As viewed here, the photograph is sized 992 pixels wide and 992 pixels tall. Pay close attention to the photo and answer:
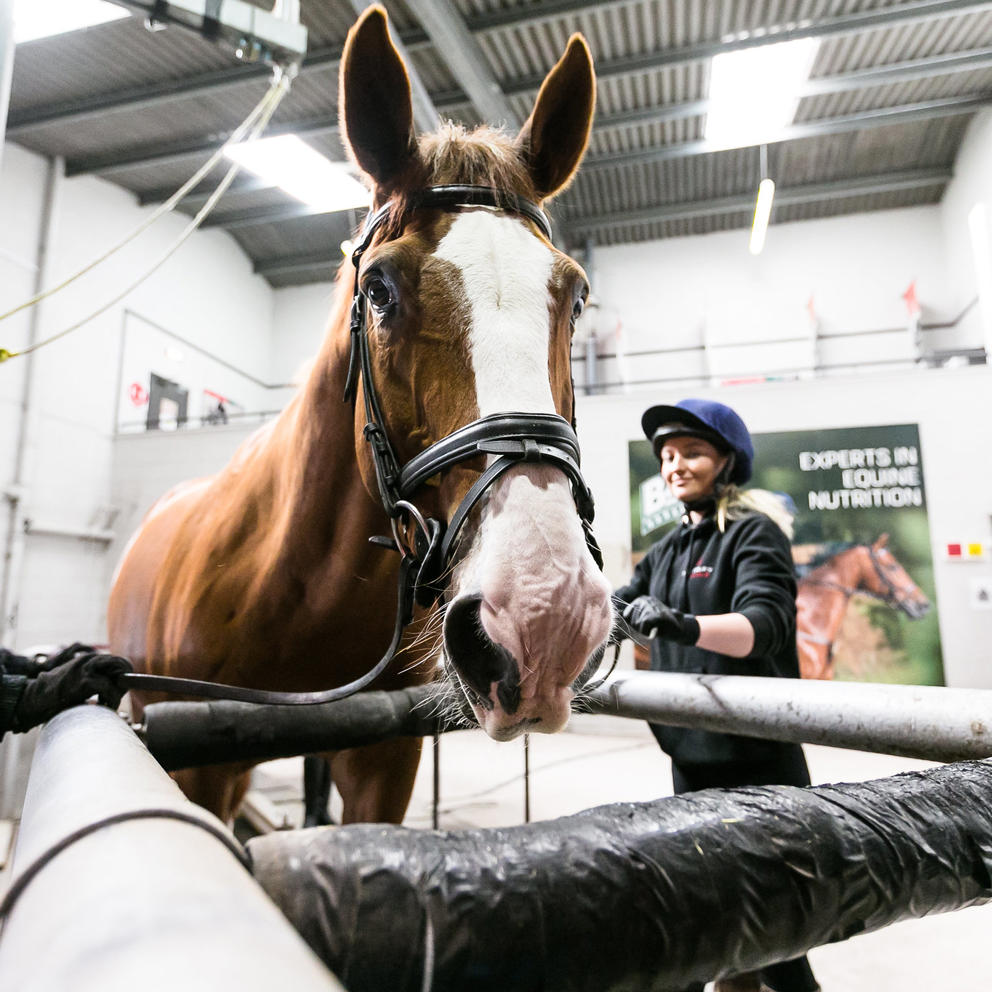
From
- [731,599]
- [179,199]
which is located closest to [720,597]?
[731,599]

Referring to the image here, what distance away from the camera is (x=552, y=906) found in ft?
1.55

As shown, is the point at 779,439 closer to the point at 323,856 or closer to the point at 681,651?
the point at 681,651

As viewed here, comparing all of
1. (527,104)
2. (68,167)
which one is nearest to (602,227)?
(527,104)

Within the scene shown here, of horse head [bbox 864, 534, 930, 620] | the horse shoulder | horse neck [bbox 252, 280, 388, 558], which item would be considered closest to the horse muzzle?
horse neck [bbox 252, 280, 388, 558]

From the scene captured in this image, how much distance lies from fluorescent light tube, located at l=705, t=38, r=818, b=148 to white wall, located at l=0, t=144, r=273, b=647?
8221 mm

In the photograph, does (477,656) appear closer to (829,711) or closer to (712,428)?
(829,711)

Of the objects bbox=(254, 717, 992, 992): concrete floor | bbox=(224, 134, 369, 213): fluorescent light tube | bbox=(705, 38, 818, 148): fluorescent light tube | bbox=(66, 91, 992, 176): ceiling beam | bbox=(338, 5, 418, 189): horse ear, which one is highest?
bbox=(66, 91, 992, 176): ceiling beam

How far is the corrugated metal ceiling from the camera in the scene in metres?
6.90

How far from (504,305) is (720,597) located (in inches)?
48.5

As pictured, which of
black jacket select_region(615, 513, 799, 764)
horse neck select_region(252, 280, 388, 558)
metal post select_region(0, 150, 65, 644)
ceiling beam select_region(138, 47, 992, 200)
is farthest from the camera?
metal post select_region(0, 150, 65, 644)

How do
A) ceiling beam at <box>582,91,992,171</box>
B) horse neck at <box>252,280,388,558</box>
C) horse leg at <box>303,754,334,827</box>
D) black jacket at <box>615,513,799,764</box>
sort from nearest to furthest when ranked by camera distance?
1. horse neck at <box>252,280,388,558</box>
2. black jacket at <box>615,513,799,764</box>
3. horse leg at <box>303,754,334,827</box>
4. ceiling beam at <box>582,91,992,171</box>

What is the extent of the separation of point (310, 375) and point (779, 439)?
21.6 ft

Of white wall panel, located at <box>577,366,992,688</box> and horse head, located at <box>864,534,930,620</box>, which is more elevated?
white wall panel, located at <box>577,366,992,688</box>

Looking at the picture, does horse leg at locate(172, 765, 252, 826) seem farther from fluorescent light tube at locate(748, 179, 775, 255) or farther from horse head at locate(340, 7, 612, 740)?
fluorescent light tube at locate(748, 179, 775, 255)
